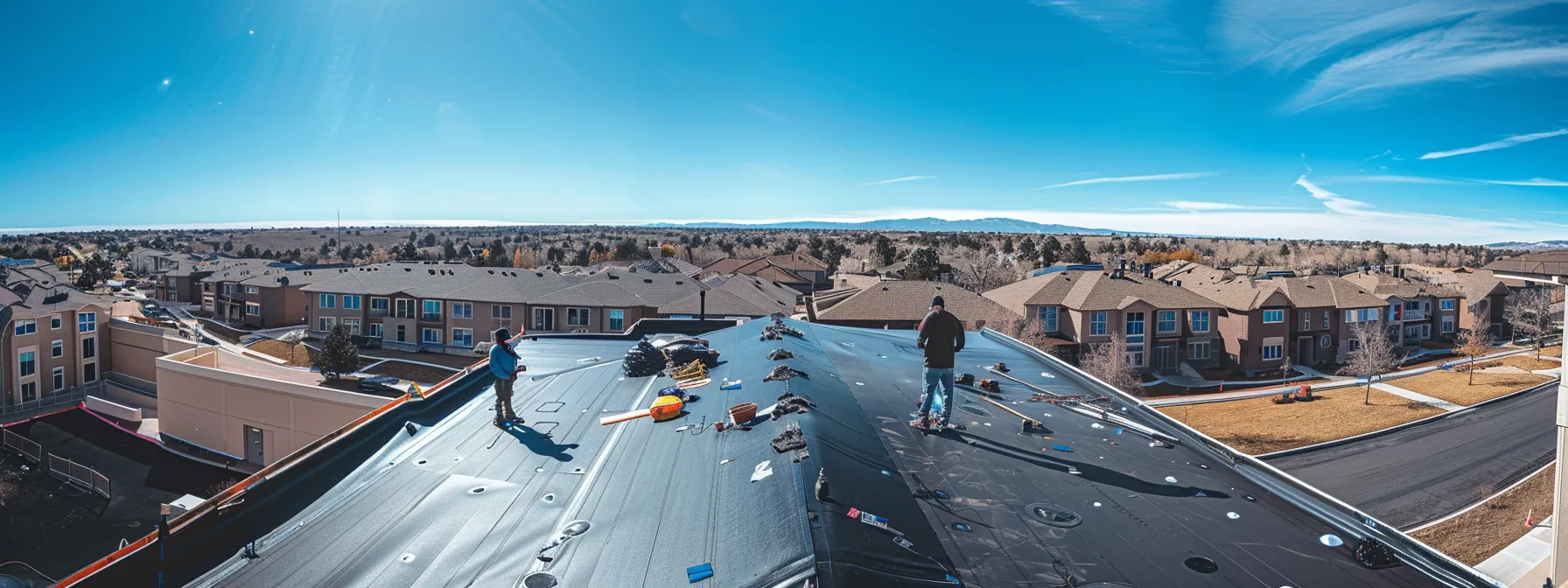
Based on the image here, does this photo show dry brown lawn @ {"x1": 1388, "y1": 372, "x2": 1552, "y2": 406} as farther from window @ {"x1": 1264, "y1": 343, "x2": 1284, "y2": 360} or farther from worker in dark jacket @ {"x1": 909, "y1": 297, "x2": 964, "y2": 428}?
worker in dark jacket @ {"x1": 909, "y1": 297, "x2": 964, "y2": 428}

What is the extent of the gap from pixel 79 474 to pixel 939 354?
36.5 m

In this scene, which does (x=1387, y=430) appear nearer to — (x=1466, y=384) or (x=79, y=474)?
(x=1466, y=384)

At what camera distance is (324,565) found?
533cm

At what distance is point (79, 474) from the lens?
26922 mm

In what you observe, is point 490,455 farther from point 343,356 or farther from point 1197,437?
point 343,356

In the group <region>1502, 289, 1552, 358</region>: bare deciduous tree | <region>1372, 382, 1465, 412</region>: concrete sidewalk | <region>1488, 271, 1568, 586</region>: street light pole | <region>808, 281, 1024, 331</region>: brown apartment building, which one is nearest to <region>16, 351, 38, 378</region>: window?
<region>808, 281, 1024, 331</region>: brown apartment building

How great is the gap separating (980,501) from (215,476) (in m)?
33.1

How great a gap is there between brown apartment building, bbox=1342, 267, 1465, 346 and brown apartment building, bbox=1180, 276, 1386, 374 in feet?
16.4

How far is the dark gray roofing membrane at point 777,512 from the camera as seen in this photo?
4852mm

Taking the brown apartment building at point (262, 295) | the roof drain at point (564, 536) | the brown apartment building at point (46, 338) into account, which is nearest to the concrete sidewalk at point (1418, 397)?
the roof drain at point (564, 536)

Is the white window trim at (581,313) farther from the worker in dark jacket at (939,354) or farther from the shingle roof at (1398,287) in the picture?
the shingle roof at (1398,287)

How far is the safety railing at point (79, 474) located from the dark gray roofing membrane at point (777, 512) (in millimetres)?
27724

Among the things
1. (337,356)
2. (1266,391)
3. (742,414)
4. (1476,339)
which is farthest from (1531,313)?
(337,356)

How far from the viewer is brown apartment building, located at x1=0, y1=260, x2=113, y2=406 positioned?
35062mm
